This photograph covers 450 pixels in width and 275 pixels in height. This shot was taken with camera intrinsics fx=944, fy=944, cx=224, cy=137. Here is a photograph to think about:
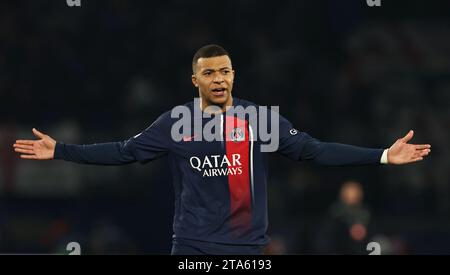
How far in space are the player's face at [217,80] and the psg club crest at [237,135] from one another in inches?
9.2

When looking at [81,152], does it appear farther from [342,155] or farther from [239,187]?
[342,155]

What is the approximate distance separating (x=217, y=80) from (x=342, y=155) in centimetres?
114

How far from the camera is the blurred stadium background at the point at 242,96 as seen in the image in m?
13.9

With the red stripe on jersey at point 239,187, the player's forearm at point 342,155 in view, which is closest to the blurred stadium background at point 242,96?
the player's forearm at point 342,155

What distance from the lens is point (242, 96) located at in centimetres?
1474

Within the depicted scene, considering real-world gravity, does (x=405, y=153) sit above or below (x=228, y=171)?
above

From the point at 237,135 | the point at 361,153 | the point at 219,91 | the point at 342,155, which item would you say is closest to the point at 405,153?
the point at 361,153

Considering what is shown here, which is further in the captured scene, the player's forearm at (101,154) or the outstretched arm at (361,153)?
the player's forearm at (101,154)

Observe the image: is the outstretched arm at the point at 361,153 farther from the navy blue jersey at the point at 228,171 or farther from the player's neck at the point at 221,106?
the player's neck at the point at 221,106

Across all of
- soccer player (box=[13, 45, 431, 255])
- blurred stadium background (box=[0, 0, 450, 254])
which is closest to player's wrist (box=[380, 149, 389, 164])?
soccer player (box=[13, 45, 431, 255])

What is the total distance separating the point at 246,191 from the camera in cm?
718

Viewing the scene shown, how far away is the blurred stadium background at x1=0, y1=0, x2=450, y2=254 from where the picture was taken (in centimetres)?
1387

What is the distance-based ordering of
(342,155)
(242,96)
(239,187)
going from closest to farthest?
(239,187) → (342,155) → (242,96)

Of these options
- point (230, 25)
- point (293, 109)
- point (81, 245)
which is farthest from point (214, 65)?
point (230, 25)
